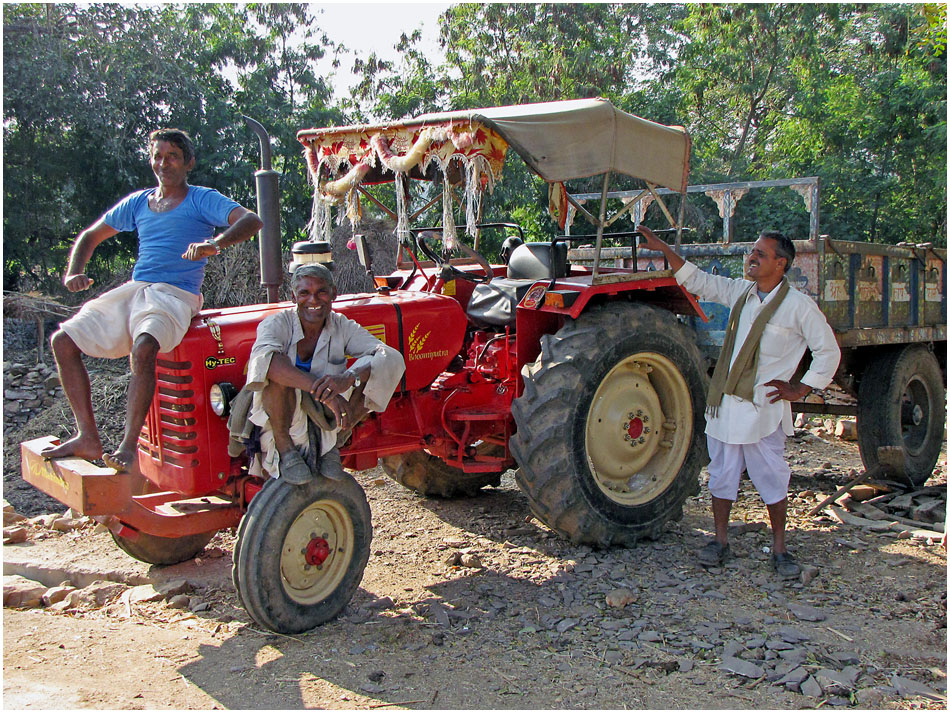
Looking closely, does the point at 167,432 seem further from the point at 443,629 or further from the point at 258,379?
the point at 443,629

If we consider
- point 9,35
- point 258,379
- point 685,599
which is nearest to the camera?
point 258,379

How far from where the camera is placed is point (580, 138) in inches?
192

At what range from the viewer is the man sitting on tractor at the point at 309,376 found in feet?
12.4

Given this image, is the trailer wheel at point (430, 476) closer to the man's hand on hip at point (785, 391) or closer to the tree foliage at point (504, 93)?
the man's hand on hip at point (785, 391)

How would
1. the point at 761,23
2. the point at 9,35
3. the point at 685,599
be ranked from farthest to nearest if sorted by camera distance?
the point at 761,23
the point at 9,35
the point at 685,599

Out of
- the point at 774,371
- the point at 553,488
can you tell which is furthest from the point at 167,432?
the point at 774,371

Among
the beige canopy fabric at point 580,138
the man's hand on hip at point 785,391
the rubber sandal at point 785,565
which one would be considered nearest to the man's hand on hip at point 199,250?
the beige canopy fabric at point 580,138

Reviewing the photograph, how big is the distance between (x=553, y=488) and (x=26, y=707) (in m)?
2.82

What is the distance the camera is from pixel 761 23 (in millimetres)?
19531

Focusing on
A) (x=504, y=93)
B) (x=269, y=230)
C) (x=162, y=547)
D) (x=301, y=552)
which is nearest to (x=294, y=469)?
(x=301, y=552)

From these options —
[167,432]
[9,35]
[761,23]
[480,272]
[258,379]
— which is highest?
[761,23]

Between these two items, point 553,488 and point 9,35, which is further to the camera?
point 9,35

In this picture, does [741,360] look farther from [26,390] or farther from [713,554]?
[26,390]

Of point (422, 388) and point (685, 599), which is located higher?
point (422, 388)
